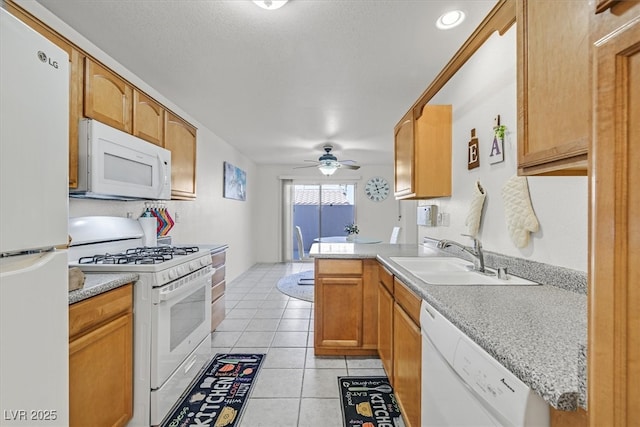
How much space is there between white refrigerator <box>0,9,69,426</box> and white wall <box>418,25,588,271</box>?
1928 mm

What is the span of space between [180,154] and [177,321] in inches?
59.0

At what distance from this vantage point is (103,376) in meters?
1.37

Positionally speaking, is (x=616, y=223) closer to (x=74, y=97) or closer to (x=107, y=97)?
(x=74, y=97)

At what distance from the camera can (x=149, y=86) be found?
2.65m

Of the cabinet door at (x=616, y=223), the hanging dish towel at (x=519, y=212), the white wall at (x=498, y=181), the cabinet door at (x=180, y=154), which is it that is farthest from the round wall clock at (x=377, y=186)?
the cabinet door at (x=616, y=223)

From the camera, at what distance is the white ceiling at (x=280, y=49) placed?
163cm

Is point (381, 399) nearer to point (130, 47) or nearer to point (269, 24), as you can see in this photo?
point (269, 24)

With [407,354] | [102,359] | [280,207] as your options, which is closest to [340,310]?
[407,354]

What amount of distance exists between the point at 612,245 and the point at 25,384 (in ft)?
4.59

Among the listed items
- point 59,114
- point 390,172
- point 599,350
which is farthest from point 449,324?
point 390,172

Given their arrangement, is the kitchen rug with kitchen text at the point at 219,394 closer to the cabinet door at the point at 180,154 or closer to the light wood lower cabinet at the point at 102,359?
the light wood lower cabinet at the point at 102,359

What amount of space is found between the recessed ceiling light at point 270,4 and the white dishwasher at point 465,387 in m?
1.65

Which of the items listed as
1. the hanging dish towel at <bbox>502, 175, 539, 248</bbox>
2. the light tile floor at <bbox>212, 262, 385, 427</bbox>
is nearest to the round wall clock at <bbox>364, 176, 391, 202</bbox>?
the light tile floor at <bbox>212, 262, 385, 427</bbox>

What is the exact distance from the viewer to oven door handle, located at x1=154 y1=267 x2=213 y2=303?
5.31 feet
